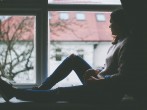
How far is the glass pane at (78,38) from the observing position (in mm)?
2816

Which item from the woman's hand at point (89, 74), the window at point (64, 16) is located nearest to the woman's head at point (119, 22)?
the woman's hand at point (89, 74)

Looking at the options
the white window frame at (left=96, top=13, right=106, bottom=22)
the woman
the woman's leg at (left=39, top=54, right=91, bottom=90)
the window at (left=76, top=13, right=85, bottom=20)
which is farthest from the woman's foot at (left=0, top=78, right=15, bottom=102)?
the white window frame at (left=96, top=13, right=106, bottom=22)

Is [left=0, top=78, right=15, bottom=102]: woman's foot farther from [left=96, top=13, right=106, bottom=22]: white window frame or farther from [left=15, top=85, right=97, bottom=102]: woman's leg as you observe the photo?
[left=96, top=13, right=106, bottom=22]: white window frame

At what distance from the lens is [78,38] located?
285 centimetres

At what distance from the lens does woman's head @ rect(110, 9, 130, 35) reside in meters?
2.29

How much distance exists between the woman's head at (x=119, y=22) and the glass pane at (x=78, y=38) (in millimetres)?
518

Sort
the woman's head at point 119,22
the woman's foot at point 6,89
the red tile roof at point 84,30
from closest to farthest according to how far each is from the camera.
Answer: the woman's foot at point 6,89 < the woman's head at point 119,22 < the red tile roof at point 84,30

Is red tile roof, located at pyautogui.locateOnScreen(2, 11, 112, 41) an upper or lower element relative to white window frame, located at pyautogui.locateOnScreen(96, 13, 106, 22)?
lower

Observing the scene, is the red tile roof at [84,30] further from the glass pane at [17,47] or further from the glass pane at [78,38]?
the glass pane at [17,47]

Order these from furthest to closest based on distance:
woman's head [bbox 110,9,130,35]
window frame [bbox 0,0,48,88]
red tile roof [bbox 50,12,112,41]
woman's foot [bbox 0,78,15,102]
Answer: red tile roof [bbox 50,12,112,41], window frame [bbox 0,0,48,88], woman's head [bbox 110,9,130,35], woman's foot [bbox 0,78,15,102]

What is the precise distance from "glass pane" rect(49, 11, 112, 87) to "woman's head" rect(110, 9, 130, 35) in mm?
518

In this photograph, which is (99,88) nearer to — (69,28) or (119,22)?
(119,22)

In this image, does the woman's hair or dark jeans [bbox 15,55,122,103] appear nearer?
dark jeans [bbox 15,55,122,103]

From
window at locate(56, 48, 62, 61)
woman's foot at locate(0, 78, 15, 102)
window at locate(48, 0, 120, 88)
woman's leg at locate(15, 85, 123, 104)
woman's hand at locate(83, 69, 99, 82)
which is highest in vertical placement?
window at locate(48, 0, 120, 88)
